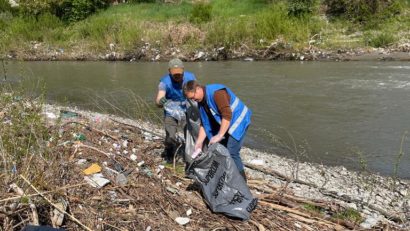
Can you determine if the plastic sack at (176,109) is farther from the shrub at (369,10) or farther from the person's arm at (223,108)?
the shrub at (369,10)

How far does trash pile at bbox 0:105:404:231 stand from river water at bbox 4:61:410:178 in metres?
1.21

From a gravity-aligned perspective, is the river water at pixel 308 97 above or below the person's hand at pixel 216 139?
below

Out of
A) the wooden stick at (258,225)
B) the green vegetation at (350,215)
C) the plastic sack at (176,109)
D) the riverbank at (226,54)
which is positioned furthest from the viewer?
the riverbank at (226,54)

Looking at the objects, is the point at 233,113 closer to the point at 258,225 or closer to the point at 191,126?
the point at 191,126

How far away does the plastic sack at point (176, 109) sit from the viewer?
237 inches

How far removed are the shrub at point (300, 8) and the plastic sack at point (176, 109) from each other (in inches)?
673

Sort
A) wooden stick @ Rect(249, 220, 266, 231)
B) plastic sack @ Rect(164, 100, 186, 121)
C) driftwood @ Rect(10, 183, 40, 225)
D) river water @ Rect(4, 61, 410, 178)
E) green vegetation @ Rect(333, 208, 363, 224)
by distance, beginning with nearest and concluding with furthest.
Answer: driftwood @ Rect(10, 183, 40, 225)
wooden stick @ Rect(249, 220, 266, 231)
green vegetation @ Rect(333, 208, 363, 224)
plastic sack @ Rect(164, 100, 186, 121)
river water @ Rect(4, 61, 410, 178)

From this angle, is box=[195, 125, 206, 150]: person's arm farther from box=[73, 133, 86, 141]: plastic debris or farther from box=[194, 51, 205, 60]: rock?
box=[194, 51, 205, 60]: rock

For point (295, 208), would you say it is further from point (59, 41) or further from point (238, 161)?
point (59, 41)

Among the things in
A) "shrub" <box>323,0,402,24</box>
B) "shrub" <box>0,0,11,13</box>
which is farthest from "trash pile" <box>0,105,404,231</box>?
"shrub" <box>0,0,11,13</box>

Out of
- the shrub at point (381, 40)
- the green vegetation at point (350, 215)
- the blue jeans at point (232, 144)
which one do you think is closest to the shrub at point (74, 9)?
the shrub at point (381, 40)

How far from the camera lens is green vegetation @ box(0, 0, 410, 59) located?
2055cm

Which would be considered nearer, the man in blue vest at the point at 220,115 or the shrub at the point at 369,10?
the man in blue vest at the point at 220,115

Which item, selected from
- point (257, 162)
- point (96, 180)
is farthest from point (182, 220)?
point (257, 162)
